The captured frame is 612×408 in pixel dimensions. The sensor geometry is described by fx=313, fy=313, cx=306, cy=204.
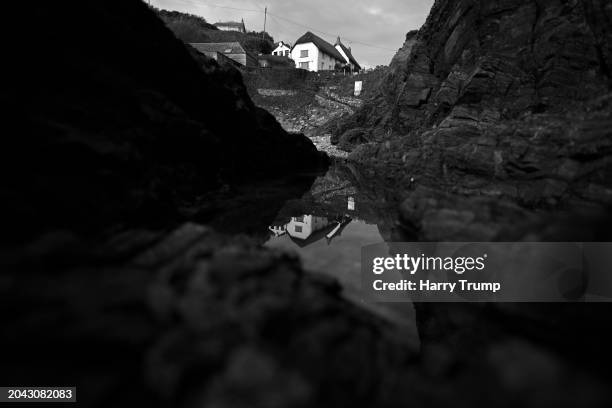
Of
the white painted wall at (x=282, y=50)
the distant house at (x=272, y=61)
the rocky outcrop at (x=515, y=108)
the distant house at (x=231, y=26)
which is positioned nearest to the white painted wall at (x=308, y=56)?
the distant house at (x=272, y=61)

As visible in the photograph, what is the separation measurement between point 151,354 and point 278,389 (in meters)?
1.19

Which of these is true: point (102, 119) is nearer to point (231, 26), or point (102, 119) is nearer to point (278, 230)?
point (278, 230)

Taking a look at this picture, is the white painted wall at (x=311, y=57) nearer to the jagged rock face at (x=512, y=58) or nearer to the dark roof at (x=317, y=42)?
the dark roof at (x=317, y=42)

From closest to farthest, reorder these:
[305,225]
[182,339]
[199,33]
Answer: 1. [182,339]
2. [305,225]
3. [199,33]

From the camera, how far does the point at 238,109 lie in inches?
740

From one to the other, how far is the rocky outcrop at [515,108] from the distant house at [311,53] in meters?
50.8

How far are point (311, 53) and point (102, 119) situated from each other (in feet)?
247

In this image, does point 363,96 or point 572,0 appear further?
point 363,96

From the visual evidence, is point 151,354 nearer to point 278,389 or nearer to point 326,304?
point 278,389

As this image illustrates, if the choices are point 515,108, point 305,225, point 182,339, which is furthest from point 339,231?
point 515,108

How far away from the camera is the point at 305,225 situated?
11.0 metres

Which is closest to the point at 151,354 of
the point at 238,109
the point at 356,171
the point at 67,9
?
the point at 67,9

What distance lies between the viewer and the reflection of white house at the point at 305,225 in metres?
9.89

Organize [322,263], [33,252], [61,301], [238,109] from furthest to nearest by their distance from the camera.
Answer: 1. [238,109]
2. [322,263]
3. [33,252]
4. [61,301]
